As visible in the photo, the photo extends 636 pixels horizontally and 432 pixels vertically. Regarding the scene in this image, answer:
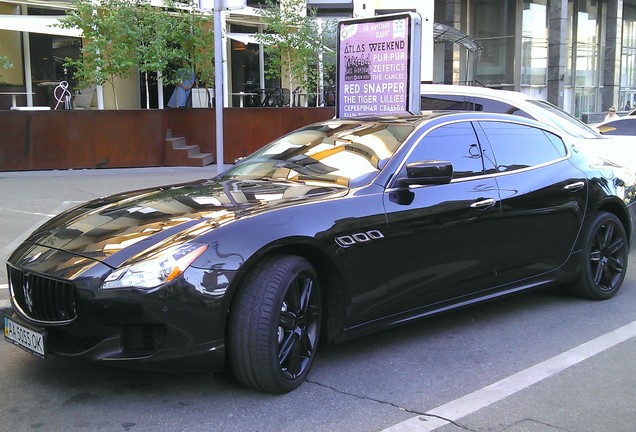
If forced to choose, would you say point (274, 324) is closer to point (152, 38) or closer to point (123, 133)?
point (123, 133)

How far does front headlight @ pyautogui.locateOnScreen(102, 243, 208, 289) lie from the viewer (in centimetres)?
354

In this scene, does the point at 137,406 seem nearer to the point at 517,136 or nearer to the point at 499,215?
the point at 499,215

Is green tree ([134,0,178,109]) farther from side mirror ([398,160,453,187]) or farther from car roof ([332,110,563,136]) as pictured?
side mirror ([398,160,453,187])

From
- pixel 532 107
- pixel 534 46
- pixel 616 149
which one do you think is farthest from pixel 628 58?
pixel 532 107

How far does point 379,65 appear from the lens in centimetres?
880

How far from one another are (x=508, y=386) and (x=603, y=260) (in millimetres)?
2449

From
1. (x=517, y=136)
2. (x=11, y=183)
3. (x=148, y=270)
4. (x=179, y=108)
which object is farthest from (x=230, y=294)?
(x=179, y=108)

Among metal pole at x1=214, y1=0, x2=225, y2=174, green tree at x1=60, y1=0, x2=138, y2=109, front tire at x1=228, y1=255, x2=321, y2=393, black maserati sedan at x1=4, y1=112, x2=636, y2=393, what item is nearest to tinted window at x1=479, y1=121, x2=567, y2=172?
black maserati sedan at x1=4, y1=112, x2=636, y2=393

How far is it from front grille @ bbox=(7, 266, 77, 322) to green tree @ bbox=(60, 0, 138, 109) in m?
9.99

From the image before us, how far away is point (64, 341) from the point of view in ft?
12.2

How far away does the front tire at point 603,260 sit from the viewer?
19.4 ft

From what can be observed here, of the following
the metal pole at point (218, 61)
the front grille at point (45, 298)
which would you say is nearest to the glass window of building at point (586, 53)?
the metal pole at point (218, 61)

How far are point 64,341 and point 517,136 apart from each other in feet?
12.5

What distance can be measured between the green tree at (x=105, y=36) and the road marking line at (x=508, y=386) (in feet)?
35.1
